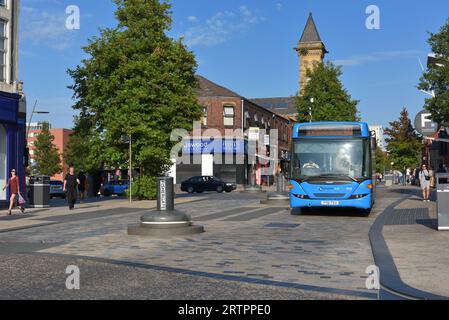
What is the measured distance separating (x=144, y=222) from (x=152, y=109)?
51.6 ft

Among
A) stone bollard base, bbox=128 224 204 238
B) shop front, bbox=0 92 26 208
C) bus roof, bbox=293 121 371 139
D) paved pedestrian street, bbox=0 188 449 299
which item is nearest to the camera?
paved pedestrian street, bbox=0 188 449 299

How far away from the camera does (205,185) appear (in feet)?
156

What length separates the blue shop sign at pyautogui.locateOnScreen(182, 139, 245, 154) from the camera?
58219mm

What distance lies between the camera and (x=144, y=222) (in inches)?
498

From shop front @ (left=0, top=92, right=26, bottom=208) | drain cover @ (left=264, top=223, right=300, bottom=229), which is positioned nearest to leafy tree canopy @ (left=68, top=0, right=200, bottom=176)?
shop front @ (left=0, top=92, right=26, bottom=208)

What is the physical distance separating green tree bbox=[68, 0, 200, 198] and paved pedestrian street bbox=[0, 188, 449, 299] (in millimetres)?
11557

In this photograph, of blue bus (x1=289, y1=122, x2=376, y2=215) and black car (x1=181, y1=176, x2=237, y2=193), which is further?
black car (x1=181, y1=176, x2=237, y2=193)

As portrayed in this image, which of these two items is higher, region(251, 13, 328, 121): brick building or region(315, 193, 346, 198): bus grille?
region(251, 13, 328, 121): brick building

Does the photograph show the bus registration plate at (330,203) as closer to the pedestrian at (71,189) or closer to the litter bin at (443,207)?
the litter bin at (443,207)

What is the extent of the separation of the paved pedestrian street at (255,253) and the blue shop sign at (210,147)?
41.9 m

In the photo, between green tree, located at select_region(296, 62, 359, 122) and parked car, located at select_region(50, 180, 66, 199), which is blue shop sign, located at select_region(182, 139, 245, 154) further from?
parked car, located at select_region(50, 180, 66, 199)

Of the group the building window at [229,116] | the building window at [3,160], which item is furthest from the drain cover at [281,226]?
the building window at [229,116]

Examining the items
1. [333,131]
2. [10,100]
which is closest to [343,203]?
[333,131]

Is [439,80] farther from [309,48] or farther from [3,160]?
[309,48]
